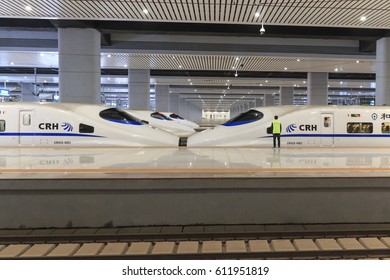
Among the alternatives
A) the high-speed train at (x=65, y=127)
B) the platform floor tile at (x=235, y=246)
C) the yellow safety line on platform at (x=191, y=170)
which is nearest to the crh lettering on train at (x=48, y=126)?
the high-speed train at (x=65, y=127)

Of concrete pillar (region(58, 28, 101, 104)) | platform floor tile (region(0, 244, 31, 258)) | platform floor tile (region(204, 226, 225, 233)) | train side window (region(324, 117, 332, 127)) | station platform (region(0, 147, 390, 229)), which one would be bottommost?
platform floor tile (region(0, 244, 31, 258))

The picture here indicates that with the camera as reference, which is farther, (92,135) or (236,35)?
(236,35)

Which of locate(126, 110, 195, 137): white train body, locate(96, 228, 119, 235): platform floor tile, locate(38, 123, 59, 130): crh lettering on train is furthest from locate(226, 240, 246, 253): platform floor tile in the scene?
locate(126, 110, 195, 137): white train body

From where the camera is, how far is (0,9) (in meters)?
13.8

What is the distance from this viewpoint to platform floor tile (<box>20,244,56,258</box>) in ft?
17.0

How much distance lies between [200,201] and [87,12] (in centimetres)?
1064

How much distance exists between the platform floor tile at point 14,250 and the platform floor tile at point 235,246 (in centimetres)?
308

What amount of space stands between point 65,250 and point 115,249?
2.43ft

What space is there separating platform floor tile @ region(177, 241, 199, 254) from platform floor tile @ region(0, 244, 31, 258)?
92.1 inches

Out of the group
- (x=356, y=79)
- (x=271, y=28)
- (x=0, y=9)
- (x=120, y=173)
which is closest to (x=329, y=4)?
(x=271, y=28)

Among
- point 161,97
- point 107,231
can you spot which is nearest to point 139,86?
point 161,97

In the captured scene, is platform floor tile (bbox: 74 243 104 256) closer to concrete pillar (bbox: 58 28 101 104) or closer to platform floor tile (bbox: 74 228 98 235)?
platform floor tile (bbox: 74 228 98 235)

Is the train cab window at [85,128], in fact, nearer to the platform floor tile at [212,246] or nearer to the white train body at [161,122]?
the platform floor tile at [212,246]

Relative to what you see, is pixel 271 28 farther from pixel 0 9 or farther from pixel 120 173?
pixel 120 173
